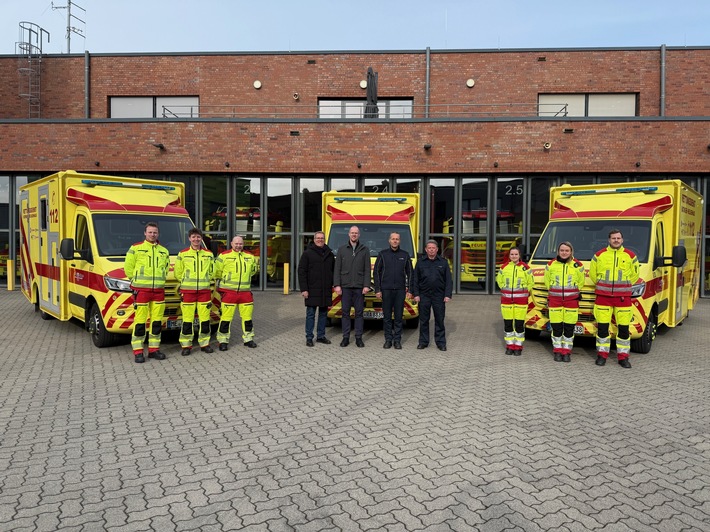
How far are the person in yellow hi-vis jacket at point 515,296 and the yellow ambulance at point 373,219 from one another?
2.74m

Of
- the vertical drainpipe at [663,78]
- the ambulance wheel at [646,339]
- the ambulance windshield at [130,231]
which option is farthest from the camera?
the vertical drainpipe at [663,78]

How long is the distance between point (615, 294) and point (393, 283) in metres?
3.17

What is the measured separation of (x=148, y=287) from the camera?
7902 millimetres

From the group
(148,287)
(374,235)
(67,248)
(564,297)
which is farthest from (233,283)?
(564,297)

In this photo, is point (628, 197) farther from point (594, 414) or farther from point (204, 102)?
point (204, 102)

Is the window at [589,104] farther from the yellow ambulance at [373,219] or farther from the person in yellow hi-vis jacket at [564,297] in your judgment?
the person in yellow hi-vis jacket at [564,297]

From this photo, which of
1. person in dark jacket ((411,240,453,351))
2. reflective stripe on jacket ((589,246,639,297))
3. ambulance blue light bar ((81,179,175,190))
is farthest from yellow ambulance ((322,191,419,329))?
reflective stripe on jacket ((589,246,639,297))

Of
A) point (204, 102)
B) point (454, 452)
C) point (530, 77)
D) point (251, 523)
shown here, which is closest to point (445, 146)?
point (530, 77)

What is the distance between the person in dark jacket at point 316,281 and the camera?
9219mm

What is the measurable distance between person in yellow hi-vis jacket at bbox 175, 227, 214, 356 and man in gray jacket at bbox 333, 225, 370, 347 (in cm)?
203

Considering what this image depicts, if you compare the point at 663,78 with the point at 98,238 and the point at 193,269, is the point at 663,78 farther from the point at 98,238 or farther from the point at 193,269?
the point at 98,238

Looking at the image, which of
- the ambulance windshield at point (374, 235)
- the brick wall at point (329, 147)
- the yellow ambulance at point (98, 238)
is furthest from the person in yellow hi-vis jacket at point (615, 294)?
the brick wall at point (329, 147)

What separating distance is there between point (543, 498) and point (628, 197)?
7.19 meters

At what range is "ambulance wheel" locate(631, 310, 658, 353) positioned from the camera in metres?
8.75
